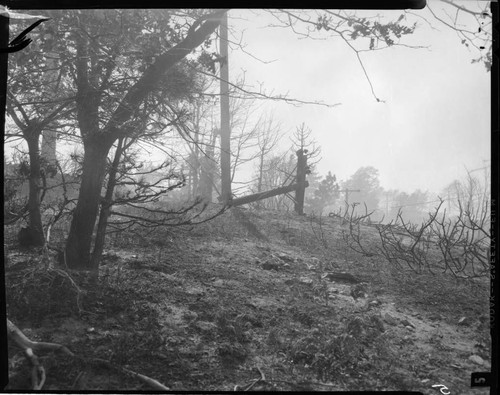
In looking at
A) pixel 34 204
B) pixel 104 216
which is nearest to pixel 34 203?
pixel 34 204

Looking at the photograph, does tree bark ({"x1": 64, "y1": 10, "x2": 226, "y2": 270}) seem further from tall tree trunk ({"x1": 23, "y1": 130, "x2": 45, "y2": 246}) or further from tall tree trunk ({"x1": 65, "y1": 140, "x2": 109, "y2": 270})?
tall tree trunk ({"x1": 23, "y1": 130, "x2": 45, "y2": 246})

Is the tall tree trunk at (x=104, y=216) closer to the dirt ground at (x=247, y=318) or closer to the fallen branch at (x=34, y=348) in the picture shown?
the dirt ground at (x=247, y=318)

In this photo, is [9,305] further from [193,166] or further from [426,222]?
[426,222]

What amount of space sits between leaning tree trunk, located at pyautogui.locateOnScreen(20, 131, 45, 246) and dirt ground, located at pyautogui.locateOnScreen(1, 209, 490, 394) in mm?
106

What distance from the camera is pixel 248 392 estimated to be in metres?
2.28

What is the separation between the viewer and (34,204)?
8.04 ft

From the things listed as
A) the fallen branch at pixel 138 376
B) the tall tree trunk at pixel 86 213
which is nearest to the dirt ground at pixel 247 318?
the fallen branch at pixel 138 376

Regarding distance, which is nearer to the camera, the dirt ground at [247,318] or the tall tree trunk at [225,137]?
the dirt ground at [247,318]

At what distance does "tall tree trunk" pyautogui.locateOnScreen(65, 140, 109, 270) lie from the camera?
244 centimetres

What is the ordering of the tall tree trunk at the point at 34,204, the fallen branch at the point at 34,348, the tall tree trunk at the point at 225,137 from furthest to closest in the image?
1. the tall tree trunk at the point at 225,137
2. the tall tree trunk at the point at 34,204
3. the fallen branch at the point at 34,348

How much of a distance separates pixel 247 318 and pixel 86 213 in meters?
1.25

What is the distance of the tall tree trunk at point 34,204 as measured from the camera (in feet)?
7.85

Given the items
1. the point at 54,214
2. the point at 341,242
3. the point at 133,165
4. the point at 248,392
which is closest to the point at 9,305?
the point at 54,214

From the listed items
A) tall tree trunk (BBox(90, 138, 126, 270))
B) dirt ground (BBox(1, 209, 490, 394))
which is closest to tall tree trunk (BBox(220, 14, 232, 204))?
dirt ground (BBox(1, 209, 490, 394))
